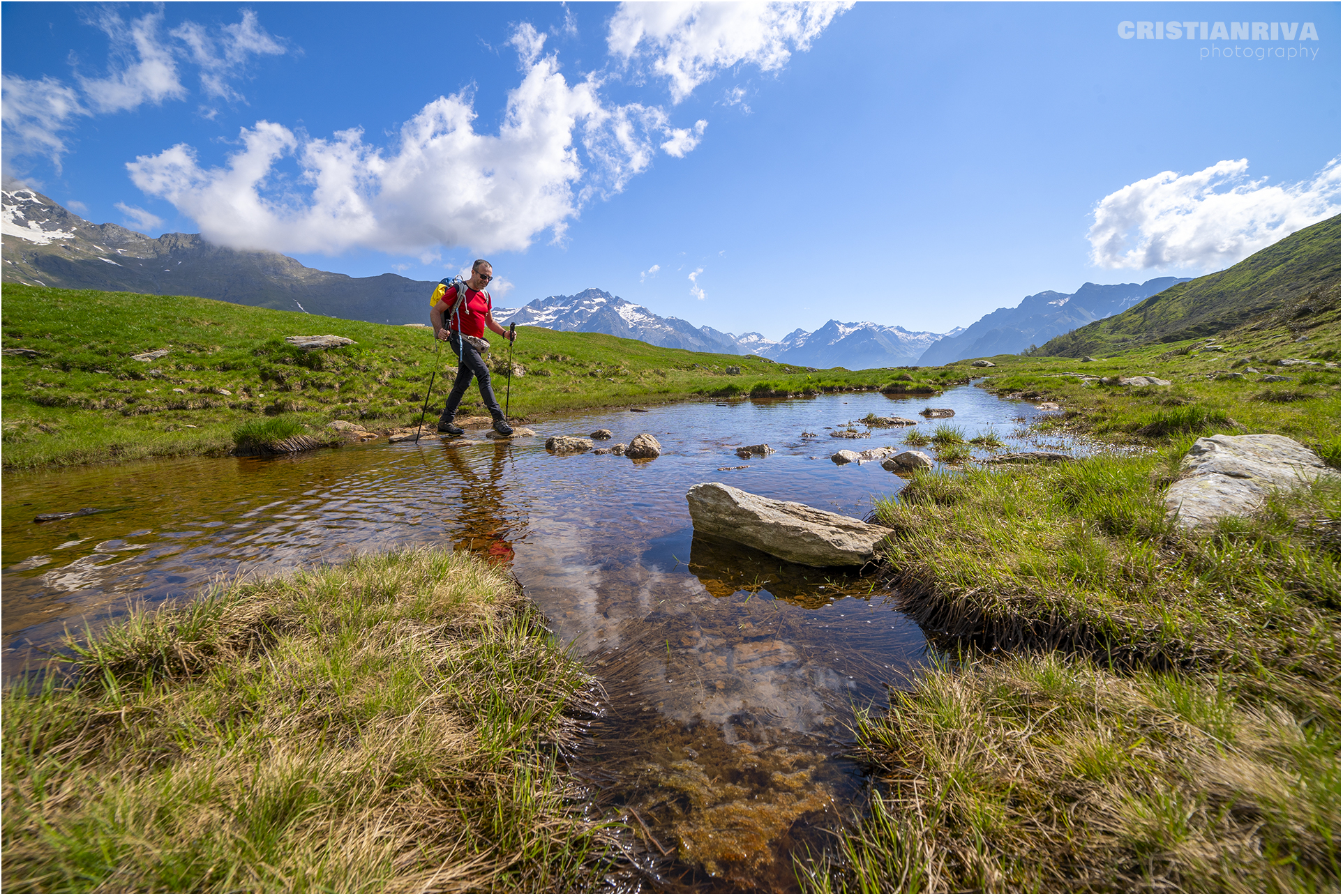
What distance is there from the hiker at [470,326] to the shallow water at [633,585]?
308cm

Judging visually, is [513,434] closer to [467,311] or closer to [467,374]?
[467,374]

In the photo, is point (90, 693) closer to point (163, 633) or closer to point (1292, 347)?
point (163, 633)

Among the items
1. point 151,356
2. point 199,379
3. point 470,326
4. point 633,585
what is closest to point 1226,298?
point 470,326

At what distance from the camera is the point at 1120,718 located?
9.12 ft

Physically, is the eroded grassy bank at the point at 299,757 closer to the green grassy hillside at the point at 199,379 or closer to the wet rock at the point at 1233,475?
the wet rock at the point at 1233,475

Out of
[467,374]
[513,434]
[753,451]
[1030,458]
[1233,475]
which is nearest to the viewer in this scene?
[1233,475]

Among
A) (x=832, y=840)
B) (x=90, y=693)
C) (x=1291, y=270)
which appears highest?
(x=1291, y=270)

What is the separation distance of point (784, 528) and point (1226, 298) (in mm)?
225995

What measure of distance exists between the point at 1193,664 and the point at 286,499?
42.8ft

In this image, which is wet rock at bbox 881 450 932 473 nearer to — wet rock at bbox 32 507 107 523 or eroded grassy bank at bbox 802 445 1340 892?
eroded grassy bank at bbox 802 445 1340 892

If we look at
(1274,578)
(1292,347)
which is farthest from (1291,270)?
(1274,578)

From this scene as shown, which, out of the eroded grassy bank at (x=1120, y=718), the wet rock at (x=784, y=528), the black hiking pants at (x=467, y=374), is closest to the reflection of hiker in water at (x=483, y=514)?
the black hiking pants at (x=467, y=374)

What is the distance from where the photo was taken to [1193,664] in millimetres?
3410

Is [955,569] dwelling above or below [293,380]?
below
